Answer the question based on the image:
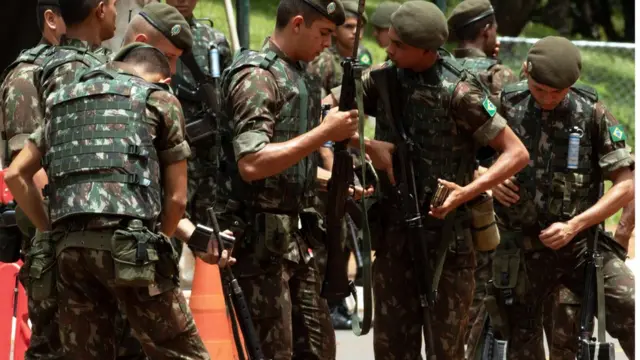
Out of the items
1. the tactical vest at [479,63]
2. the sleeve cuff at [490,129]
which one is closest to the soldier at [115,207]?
the sleeve cuff at [490,129]

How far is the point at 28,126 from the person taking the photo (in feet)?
24.1

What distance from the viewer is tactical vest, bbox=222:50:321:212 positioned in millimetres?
7070

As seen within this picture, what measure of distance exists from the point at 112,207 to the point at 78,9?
5.02ft

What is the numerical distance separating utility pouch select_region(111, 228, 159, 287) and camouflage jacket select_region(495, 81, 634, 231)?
2796mm

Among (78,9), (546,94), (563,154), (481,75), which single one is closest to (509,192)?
(563,154)

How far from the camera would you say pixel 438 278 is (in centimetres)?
762

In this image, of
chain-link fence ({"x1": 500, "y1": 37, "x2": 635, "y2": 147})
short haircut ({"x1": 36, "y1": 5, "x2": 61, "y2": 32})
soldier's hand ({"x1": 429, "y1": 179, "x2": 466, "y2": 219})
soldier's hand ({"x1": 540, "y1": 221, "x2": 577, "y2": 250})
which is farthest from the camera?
chain-link fence ({"x1": 500, "y1": 37, "x2": 635, "y2": 147})

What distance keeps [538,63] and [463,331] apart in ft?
5.07

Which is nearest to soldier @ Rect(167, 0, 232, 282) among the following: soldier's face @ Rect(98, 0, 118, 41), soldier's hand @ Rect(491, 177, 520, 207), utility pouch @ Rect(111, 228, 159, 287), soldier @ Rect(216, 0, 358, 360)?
soldier's face @ Rect(98, 0, 118, 41)

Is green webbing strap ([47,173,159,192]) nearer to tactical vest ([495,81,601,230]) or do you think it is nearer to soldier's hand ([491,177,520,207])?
soldier's hand ([491,177,520,207])

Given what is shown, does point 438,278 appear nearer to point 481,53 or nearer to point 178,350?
point 178,350

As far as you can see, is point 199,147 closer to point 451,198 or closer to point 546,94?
point 546,94

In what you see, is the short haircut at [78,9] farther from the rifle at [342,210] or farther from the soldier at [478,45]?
the soldier at [478,45]

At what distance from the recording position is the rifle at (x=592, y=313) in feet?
26.8
